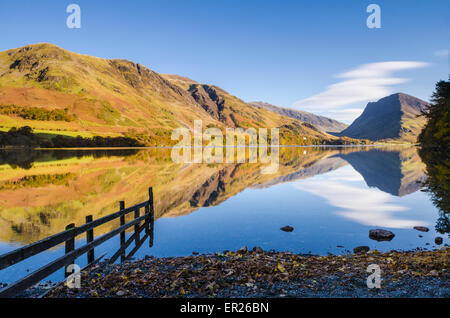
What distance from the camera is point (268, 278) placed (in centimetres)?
967

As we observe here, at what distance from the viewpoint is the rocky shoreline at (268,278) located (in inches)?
342

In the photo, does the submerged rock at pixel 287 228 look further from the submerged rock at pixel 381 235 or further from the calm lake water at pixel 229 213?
the submerged rock at pixel 381 235

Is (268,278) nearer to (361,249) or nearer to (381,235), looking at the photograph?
(361,249)

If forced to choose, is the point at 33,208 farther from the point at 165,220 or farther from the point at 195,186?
the point at 195,186

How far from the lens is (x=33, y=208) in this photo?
24906 millimetres

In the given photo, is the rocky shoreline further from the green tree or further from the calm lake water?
the green tree

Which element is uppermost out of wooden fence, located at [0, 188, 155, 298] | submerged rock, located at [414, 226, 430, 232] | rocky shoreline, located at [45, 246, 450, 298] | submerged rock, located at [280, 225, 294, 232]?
wooden fence, located at [0, 188, 155, 298]

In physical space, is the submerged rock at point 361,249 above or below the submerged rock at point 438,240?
below

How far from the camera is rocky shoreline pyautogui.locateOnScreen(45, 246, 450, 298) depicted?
8680mm

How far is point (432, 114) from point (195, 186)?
9680 cm

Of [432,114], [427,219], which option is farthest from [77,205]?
[432,114]

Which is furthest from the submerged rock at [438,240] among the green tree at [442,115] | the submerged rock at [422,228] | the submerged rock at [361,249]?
the green tree at [442,115]

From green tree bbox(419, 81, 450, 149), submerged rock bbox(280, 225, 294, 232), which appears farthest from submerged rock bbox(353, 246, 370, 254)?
green tree bbox(419, 81, 450, 149)

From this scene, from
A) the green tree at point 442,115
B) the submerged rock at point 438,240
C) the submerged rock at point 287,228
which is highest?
the green tree at point 442,115
